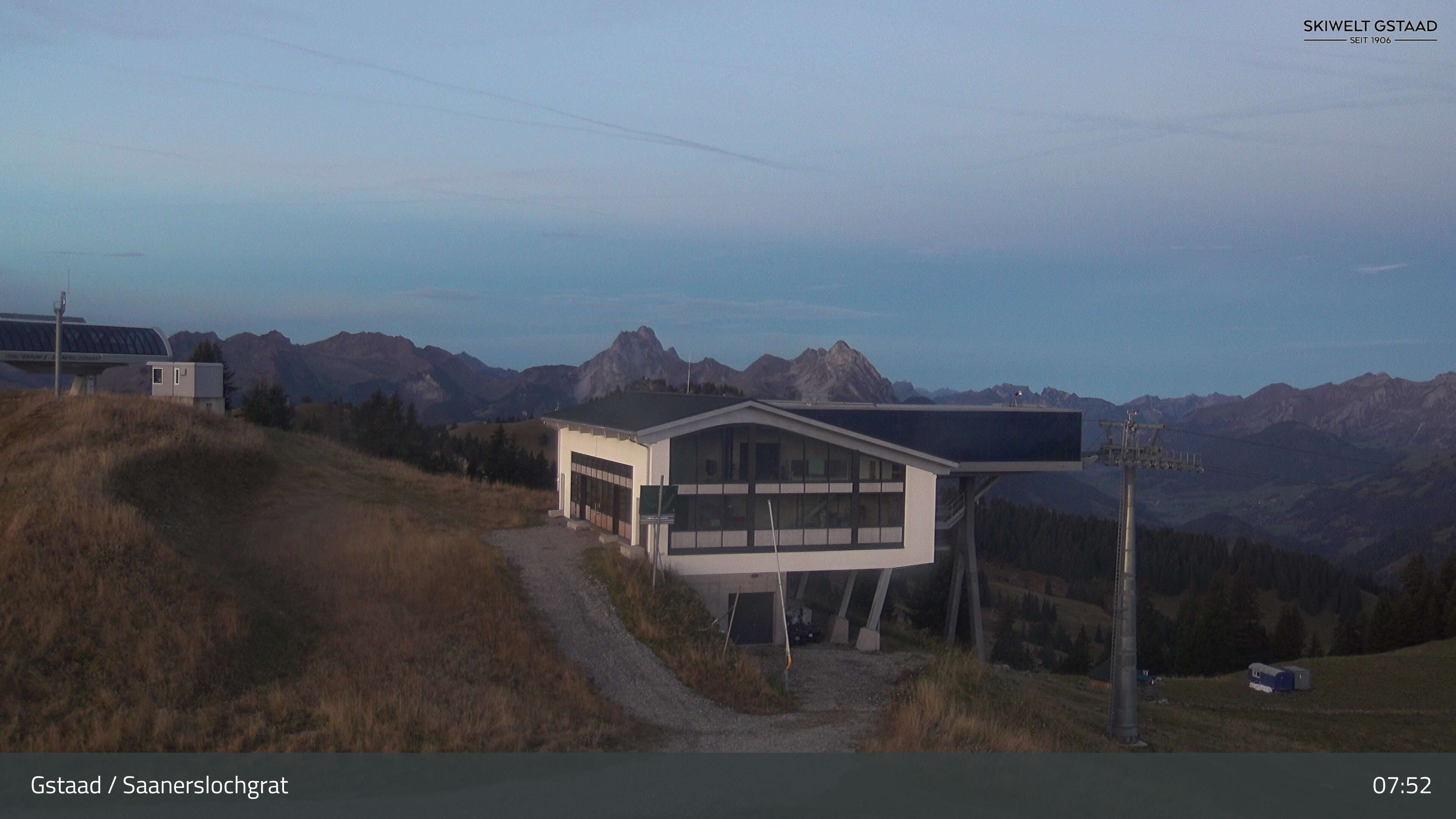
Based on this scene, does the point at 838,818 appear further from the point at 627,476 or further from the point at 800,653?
the point at 627,476

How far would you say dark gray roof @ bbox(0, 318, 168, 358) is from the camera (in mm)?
36312

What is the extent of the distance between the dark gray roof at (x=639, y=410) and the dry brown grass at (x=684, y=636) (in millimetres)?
3885

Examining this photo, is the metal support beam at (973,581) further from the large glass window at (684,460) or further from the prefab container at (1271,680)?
the large glass window at (684,460)

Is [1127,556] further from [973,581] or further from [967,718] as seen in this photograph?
[973,581]

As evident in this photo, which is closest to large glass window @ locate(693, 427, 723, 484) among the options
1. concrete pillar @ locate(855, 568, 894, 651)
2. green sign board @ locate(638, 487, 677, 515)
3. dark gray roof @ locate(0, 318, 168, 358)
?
green sign board @ locate(638, 487, 677, 515)

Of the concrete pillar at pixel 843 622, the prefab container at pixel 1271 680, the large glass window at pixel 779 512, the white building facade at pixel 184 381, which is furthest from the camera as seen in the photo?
the prefab container at pixel 1271 680

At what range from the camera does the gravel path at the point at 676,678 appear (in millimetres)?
16219

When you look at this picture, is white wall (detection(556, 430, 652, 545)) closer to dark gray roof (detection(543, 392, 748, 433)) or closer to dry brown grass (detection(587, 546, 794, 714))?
dark gray roof (detection(543, 392, 748, 433))

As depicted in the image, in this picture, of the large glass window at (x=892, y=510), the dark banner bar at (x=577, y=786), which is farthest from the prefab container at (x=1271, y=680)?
the dark banner bar at (x=577, y=786)

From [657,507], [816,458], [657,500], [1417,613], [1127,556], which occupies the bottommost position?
[1417,613]

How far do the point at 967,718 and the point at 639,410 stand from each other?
1720cm

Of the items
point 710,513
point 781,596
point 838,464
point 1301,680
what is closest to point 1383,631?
point 1301,680

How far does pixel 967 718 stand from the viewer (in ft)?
54.4

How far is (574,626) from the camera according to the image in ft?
70.6
